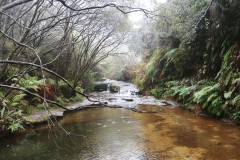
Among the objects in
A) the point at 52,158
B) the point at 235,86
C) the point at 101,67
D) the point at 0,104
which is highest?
the point at 101,67

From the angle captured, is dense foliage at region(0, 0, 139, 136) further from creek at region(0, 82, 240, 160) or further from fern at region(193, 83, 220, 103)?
fern at region(193, 83, 220, 103)

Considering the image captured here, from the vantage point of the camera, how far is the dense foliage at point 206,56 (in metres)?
6.77

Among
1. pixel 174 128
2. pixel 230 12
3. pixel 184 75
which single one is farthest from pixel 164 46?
pixel 174 128

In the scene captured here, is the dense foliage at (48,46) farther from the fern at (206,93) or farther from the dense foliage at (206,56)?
the fern at (206,93)

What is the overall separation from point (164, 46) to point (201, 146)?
10221mm

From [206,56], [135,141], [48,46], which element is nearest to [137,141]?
[135,141]

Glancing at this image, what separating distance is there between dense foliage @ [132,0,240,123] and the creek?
2.53 feet

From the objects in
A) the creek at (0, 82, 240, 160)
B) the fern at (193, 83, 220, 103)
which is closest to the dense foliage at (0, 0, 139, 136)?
the creek at (0, 82, 240, 160)

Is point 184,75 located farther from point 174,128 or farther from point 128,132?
point 128,132

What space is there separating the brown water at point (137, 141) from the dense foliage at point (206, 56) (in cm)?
81

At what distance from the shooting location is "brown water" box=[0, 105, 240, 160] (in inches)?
167

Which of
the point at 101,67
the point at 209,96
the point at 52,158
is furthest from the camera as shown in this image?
the point at 101,67

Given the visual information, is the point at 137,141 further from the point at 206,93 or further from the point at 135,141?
the point at 206,93

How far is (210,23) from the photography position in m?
9.06
